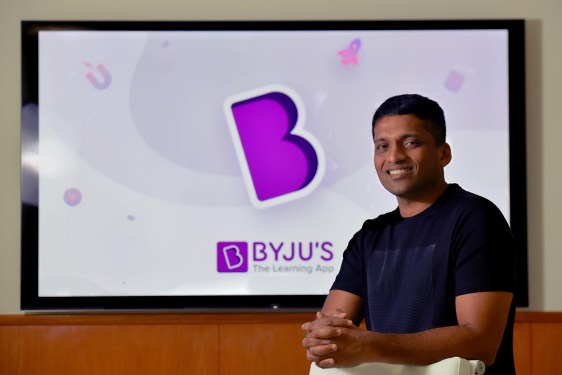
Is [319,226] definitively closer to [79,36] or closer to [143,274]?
[143,274]

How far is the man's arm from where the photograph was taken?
5.84 feet

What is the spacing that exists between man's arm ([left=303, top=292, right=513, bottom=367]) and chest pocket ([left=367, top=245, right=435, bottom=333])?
0.10 metres

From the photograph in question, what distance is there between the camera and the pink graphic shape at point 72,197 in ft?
12.1

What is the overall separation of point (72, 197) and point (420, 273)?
211 centimetres

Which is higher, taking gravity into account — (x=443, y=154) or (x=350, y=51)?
(x=350, y=51)

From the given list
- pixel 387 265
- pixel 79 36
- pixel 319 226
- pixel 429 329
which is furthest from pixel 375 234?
pixel 79 36

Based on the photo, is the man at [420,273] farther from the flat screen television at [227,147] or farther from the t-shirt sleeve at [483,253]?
the flat screen television at [227,147]

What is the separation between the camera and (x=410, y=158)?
208cm

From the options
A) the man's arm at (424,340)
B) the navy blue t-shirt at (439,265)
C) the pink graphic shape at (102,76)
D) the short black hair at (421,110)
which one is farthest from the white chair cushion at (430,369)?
the pink graphic shape at (102,76)

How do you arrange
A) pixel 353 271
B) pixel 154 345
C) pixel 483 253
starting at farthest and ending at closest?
pixel 154 345, pixel 353 271, pixel 483 253

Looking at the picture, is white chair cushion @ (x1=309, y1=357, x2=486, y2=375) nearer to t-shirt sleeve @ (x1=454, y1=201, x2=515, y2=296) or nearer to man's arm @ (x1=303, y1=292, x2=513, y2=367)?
man's arm @ (x1=303, y1=292, x2=513, y2=367)
